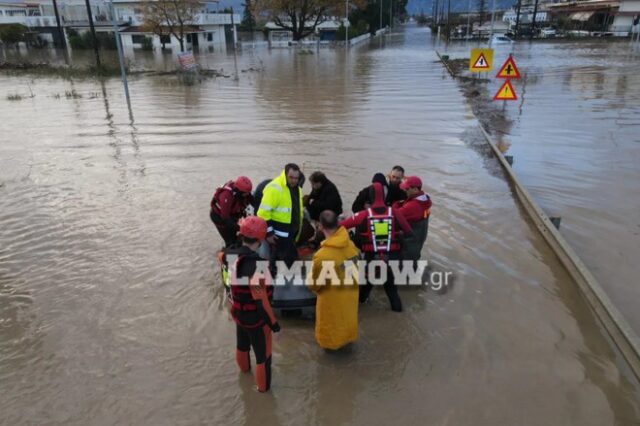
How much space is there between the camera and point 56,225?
8.02 meters

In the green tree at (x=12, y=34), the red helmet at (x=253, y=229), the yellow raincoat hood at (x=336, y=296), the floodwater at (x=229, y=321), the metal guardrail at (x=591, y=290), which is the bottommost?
the floodwater at (x=229, y=321)

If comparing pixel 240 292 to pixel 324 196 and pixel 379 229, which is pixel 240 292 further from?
pixel 324 196

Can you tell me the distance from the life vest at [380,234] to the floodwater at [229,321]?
88 cm

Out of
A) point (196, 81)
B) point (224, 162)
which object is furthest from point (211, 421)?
point (196, 81)

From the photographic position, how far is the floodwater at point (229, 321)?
422 cm

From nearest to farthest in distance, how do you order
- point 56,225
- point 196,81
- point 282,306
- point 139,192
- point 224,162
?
point 282,306, point 56,225, point 139,192, point 224,162, point 196,81

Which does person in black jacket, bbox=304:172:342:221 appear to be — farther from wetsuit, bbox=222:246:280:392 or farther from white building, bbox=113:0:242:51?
white building, bbox=113:0:242:51

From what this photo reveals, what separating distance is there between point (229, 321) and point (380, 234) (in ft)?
6.66

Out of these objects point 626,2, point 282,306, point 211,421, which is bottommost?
point 211,421

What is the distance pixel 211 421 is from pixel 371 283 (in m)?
2.28

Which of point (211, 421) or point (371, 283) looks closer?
point (211, 421)

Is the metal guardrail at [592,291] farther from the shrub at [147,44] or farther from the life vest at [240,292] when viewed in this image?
the shrub at [147,44]

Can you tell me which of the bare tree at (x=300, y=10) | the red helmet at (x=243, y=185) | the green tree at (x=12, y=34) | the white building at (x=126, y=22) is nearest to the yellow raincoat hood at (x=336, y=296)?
the red helmet at (x=243, y=185)

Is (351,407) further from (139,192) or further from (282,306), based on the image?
(139,192)
